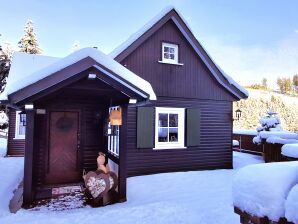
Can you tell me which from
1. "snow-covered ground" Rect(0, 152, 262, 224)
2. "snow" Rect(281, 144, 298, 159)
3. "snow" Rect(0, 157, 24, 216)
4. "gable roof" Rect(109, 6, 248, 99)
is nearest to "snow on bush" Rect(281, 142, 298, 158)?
"snow" Rect(281, 144, 298, 159)

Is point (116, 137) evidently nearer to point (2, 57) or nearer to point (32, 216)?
point (32, 216)

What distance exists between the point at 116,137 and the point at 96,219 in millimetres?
2454

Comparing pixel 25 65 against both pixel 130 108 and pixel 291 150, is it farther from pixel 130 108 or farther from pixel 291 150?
pixel 291 150

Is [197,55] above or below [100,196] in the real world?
above

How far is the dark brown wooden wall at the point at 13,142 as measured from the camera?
1199cm

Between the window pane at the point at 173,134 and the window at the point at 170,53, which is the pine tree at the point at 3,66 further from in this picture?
the window pane at the point at 173,134

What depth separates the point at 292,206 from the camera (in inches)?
71.6

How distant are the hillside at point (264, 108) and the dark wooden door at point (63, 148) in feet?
55.3

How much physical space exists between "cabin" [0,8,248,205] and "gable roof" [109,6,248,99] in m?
0.03

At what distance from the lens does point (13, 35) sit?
2656 cm

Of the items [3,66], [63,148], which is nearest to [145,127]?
[63,148]

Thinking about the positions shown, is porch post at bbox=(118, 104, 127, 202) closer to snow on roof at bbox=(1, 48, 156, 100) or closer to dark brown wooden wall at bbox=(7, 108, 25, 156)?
snow on roof at bbox=(1, 48, 156, 100)

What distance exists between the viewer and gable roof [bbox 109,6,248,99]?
8430 millimetres

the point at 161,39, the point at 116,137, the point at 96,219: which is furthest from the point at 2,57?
the point at 96,219
